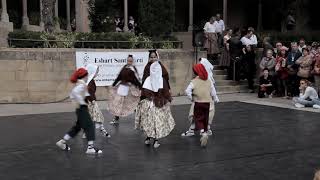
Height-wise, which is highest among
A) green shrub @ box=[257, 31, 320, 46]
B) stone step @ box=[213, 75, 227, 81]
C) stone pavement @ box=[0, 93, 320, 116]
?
green shrub @ box=[257, 31, 320, 46]

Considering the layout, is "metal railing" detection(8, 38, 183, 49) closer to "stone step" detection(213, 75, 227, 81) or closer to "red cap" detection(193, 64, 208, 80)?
"stone step" detection(213, 75, 227, 81)

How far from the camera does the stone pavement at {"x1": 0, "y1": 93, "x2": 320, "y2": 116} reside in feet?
46.8

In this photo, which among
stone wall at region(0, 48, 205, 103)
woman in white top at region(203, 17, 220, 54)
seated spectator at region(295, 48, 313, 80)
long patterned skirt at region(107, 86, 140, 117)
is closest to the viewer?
long patterned skirt at region(107, 86, 140, 117)

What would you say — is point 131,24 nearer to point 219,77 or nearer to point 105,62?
point 219,77

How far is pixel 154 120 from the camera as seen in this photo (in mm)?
9633

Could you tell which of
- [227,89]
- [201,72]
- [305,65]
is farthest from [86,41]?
[201,72]

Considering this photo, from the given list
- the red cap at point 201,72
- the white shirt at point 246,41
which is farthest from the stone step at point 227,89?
the red cap at point 201,72

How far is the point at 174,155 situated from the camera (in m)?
9.10

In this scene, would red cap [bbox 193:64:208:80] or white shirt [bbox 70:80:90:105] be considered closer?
white shirt [bbox 70:80:90:105]

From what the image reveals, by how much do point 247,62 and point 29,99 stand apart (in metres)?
7.44

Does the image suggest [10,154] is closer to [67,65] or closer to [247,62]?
[67,65]

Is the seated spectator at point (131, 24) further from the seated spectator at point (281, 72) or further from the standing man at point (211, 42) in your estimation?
the seated spectator at point (281, 72)

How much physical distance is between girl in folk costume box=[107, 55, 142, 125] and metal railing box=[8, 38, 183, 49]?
4.68 metres

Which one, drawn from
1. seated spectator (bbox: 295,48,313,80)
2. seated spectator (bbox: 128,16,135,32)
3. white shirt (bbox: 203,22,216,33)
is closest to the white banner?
white shirt (bbox: 203,22,216,33)
